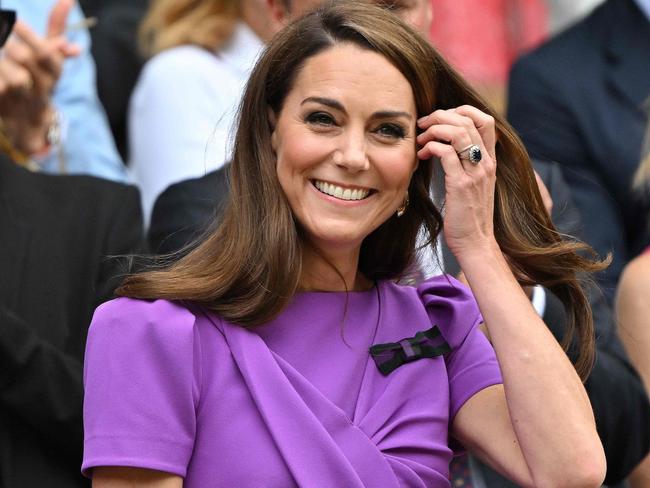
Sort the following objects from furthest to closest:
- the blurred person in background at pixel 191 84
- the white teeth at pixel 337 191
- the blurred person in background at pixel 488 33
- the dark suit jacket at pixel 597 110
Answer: the blurred person in background at pixel 488 33
the dark suit jacket at pixel 597 110
the blurred person in background at pixel 191 84
the white teeth at pixel 337 191

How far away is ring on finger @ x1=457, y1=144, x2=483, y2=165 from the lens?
3068 mm

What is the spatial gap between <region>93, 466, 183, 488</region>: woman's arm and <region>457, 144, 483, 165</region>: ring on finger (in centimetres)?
Answer: 92

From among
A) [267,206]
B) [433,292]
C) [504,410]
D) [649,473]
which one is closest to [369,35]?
[267,206]

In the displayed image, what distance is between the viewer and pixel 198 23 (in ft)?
16.0

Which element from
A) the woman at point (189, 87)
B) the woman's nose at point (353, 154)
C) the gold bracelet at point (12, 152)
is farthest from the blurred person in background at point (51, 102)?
the woman's nose at point (353, 154)

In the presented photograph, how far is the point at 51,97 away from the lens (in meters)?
4.87

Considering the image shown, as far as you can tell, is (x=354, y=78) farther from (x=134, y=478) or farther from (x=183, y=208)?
(x=183, y=208)

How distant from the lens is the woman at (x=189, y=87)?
4.55 metres

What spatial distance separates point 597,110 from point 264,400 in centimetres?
250

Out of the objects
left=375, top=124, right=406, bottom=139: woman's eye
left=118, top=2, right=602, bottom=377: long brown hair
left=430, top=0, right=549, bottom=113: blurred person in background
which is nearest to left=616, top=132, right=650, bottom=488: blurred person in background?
left=118, top=2, right=602, bottom=377: long brown hair

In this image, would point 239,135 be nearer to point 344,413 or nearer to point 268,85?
point 268,85

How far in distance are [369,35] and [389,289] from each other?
59cm

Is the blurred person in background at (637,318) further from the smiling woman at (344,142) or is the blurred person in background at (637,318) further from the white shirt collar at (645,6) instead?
the white shirt collar at (645,6)

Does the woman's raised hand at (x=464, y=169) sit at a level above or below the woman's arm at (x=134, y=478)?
above
